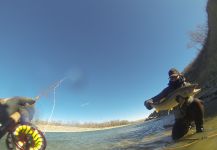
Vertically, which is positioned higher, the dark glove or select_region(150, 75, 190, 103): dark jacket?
select_region(150, 75, 190, 103): dark jacket

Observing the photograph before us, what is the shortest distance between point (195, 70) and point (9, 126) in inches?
1291

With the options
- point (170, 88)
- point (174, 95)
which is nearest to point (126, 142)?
point (170, 88)

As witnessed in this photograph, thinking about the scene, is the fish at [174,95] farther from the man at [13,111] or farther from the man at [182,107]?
the man at [13,111]

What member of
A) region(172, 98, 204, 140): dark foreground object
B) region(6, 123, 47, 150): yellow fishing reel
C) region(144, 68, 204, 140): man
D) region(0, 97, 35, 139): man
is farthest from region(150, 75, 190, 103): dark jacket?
region(0, 97, 35, 139): man

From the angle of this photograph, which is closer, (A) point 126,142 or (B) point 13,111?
(B) point 13,111

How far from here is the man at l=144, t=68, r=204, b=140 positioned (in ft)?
22.5

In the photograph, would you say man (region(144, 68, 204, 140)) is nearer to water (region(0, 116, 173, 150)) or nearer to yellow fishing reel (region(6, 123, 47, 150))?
water (region(0, 116, 173, 150))

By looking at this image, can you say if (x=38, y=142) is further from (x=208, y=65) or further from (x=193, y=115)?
(x=208, y=65)

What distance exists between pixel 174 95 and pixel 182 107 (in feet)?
1.87

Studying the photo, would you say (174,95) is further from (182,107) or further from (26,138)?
(26,138)

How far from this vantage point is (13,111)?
23.2ft

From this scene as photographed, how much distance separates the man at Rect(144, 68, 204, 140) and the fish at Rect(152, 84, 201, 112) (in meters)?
0.11

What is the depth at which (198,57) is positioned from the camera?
38031 millimetres

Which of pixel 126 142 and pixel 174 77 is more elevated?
pixel 174 77
